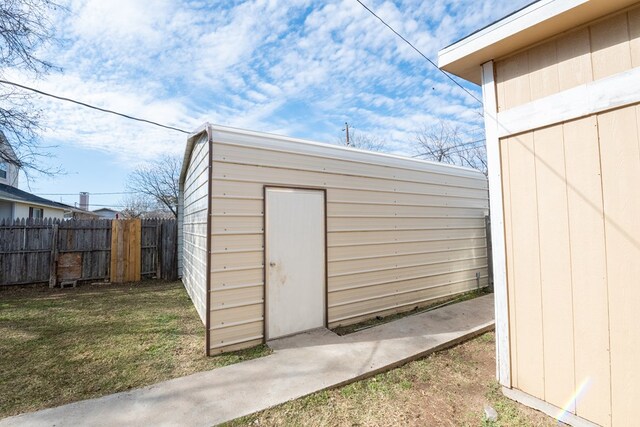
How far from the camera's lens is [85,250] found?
7.83 metres

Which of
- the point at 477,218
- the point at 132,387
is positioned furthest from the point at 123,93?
the point at 477,218

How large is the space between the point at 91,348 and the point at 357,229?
13.0 ft

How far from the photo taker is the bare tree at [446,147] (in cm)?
1653

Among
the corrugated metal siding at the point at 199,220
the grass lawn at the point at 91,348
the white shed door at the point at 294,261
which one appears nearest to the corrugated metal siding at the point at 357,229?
the white shed door at the point at 294,261

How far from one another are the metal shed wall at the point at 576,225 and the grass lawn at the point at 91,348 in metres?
2.93

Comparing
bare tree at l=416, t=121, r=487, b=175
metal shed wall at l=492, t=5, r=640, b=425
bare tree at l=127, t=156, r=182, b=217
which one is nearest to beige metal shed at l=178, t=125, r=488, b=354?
metal shed wall at l=492, t=5, r=640, b=425

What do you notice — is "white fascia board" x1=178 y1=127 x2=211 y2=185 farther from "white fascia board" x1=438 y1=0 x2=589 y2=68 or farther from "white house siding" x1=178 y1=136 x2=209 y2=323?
"white fascia board" x1=438 y1=0 x2=589 y2=68

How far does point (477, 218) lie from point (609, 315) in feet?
17.2

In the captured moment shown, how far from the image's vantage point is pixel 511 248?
2.69 meters

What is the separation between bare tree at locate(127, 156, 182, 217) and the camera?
1980 centimetres

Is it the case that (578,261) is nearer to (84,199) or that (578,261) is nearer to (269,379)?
(269,379)

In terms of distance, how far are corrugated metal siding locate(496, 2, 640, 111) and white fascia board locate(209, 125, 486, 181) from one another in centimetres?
234

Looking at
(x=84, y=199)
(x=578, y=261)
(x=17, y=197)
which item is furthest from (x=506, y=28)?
(x=84, y=199)

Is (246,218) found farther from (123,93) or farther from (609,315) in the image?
(123,93)
